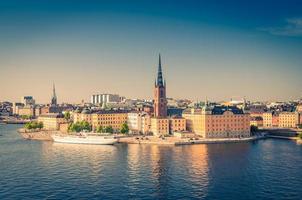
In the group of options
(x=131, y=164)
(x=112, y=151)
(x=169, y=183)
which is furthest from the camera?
(x=112, y=151)

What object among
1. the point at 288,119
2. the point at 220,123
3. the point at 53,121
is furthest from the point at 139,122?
the point at 288,119

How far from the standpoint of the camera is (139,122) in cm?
8481

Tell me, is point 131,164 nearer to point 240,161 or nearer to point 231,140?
point 240,161

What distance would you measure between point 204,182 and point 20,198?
15835 mm

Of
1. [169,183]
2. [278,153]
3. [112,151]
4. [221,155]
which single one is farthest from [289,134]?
[169,183]

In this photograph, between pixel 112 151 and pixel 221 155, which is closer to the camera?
pixel 221 155

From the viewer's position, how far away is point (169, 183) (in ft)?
120

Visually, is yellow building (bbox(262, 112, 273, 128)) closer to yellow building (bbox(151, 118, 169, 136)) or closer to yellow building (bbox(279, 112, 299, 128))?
yellow building (bbox(279, 112, 299, 128))

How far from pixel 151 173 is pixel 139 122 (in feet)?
146

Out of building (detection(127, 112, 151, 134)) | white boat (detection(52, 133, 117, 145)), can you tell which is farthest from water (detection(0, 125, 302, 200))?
building (detection(127, 112, 151, 134))

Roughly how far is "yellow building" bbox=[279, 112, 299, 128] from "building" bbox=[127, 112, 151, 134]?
35.4m

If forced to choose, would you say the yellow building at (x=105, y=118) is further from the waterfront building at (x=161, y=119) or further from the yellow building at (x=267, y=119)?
the yellow building at (x=267, y=119)

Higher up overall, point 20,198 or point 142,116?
point 142,116

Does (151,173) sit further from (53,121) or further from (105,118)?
(53,121)
